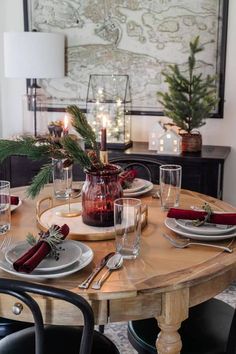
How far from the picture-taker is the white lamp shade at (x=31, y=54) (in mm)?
3285

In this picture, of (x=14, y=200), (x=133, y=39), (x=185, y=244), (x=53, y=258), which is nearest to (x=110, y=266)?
(x=53, y=258)

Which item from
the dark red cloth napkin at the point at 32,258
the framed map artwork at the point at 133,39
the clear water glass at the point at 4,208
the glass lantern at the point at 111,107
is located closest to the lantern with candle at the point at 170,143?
the glass lantern at the point at 111,107

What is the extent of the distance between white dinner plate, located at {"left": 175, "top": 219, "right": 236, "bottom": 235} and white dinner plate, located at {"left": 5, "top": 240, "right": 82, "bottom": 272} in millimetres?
414

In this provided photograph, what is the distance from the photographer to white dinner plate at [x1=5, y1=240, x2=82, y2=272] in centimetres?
147

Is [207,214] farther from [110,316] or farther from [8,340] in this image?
[8,340]

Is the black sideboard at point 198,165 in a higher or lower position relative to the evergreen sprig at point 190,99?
lower

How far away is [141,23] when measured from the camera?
3463 mm

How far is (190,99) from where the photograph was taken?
313 centimetres

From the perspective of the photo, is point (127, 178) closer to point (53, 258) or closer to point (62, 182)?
point (62, 182)

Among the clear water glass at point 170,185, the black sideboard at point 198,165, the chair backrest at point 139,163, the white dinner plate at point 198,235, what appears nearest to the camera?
the white dinner plate at point 198,235

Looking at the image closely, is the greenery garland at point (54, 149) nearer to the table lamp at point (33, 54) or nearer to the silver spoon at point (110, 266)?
the silver spoon at point (110, 266)

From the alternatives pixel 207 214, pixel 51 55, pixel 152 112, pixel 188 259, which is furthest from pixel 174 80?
pixel 188 259

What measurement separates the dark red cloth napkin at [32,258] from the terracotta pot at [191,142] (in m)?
1.83

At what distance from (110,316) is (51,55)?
92.2 inches
